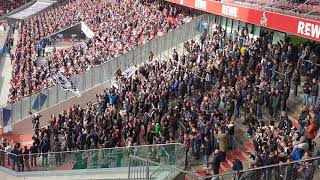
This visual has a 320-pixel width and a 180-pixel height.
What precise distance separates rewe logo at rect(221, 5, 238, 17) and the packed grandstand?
21 mm

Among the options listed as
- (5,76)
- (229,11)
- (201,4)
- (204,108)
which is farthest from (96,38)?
(204,108)

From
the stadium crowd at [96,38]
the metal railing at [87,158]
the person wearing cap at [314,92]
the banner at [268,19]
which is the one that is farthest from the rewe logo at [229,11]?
the metal railing at [87,158]

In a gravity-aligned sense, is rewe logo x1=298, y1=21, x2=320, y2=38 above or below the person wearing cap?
above

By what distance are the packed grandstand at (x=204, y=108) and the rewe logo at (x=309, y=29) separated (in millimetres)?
40

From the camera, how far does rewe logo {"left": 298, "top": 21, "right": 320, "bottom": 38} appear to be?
1962cm

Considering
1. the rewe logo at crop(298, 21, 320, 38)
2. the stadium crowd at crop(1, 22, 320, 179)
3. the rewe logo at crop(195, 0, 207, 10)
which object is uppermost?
the rewe logo at crop(195, 0, 207, 10)

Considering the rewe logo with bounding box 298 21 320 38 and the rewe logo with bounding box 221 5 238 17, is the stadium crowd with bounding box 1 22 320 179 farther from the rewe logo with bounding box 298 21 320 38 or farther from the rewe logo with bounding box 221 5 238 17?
the rewe logo with bounding box 221 5 238 17

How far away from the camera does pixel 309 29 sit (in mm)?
20109

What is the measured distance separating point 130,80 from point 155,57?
6.56 m

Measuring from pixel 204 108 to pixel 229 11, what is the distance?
1069 cm

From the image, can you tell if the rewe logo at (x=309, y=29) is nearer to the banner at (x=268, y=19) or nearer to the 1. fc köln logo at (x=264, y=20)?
the banner at (x=268, y=19)

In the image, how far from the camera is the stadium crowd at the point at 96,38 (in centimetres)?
2962

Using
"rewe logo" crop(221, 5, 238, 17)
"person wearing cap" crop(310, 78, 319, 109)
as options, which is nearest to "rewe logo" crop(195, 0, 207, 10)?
"rewe logo" crop(221, 5, 238, 17)

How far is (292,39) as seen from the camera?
23.9 meters
